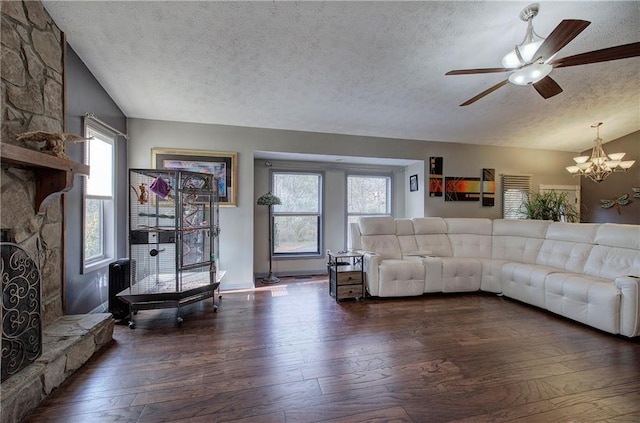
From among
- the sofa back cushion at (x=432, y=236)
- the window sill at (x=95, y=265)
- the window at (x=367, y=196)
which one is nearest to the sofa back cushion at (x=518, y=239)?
the sofa back cushion at (x=432, y=236)

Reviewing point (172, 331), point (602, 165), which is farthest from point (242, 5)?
point (602, 165)

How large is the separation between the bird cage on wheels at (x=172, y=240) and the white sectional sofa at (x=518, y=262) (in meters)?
2.18

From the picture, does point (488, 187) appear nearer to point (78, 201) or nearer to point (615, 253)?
point (615, 253)

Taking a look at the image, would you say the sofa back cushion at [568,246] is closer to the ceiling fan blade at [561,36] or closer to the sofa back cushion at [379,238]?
the sofa back cushion at [379,238]

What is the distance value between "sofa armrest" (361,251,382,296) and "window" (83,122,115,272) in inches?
132

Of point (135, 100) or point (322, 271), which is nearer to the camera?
point (135, 100)

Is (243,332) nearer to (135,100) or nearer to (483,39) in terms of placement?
(135,100)

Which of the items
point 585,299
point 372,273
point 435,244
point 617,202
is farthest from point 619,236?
point 617,202

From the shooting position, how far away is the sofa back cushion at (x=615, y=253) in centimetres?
296

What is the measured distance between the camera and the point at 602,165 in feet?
13.9

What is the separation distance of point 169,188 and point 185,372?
198 centimetres

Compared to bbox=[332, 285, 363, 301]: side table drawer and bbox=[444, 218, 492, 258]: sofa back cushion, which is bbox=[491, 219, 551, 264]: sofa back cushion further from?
bbox=[332, 285, 363, 301]: side table drawer

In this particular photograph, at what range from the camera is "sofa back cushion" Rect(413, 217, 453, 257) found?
14.5ft

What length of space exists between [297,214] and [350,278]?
1876 mm
